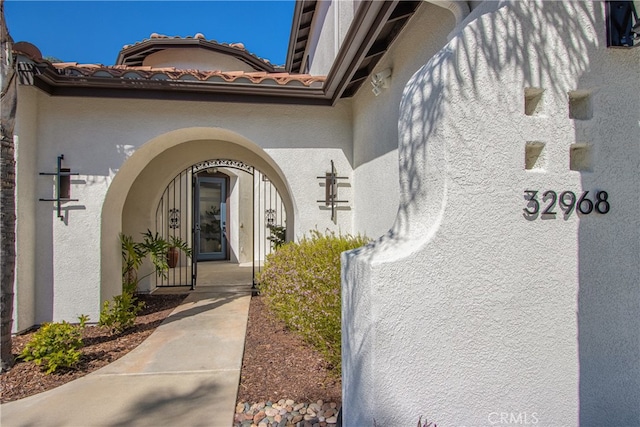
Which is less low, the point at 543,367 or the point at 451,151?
the point at 451,151

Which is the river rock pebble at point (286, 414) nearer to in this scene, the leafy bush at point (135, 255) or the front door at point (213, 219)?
the leafy bush at point (135, 255)

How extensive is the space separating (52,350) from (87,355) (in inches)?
25.2

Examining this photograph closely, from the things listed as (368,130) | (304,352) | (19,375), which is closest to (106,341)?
(19,375)

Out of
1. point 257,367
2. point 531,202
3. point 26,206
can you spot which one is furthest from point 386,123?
point 26,206

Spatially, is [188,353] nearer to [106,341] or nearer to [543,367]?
[106,341]

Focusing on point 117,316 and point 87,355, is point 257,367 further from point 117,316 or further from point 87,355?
point 117,316

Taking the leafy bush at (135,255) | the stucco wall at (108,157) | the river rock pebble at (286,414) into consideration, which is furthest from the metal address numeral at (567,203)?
the leafy bush at (135,255)

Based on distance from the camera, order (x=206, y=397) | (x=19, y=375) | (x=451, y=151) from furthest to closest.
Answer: (x=19, y=375) < (x=206, y=397) < (x=451, y=151)

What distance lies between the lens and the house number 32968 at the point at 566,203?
9.18 ft

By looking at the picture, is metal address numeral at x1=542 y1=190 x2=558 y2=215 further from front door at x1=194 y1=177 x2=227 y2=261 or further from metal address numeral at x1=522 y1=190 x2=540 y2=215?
front door at x1=194 y1=177 x2=227 y2=261

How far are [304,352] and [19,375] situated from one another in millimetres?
3933

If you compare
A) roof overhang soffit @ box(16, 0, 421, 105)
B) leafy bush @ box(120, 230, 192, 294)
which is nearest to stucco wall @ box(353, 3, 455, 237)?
roof overhang soffit @ box(16, 0, 421, 105)

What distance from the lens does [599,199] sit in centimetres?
288

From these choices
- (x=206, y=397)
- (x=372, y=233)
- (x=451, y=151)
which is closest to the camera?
(x=451, y=151)
